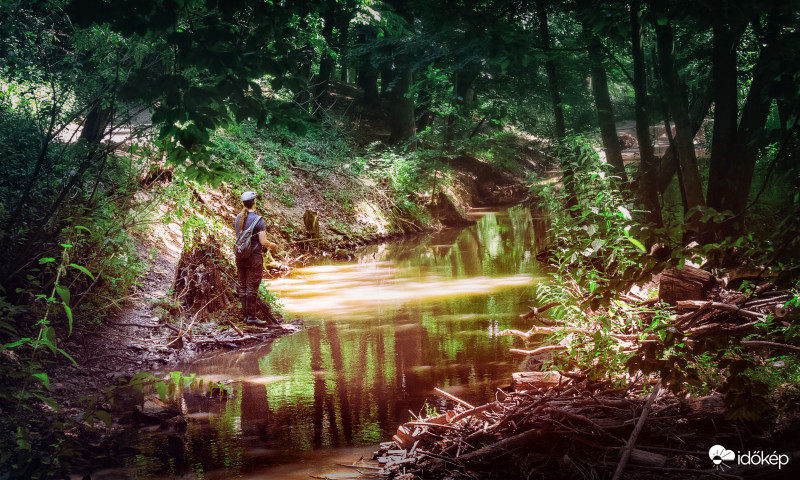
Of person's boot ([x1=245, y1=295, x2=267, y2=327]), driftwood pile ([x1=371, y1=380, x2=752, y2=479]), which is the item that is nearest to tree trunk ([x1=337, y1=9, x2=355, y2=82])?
person's boot ([x1=245, y1=295, x2=267, y2=327])

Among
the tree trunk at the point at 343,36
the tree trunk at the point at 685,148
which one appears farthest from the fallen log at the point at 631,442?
the tree trunk at the point at 343,36

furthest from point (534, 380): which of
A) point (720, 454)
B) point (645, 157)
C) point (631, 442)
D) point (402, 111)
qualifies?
point (402, 111)

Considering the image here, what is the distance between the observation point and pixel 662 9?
3.77 m

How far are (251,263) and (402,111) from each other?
18.9 m

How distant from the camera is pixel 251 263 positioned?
364 inches

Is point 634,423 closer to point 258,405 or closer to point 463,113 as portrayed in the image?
point 258,405

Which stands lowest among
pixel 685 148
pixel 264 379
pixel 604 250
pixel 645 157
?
pixel 264 379

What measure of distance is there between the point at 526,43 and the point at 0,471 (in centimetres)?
444

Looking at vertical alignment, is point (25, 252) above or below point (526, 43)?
below

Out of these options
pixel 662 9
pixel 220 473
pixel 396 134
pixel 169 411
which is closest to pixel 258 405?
pixel 169 411

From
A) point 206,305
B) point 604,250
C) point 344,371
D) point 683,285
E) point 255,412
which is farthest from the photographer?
point 206,305

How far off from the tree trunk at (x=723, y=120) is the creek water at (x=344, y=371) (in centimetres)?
324

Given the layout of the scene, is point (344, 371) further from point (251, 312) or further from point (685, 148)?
point (685, 148)

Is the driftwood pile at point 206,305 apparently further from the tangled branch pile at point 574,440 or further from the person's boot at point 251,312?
the tangled branch pile at point 574,440
